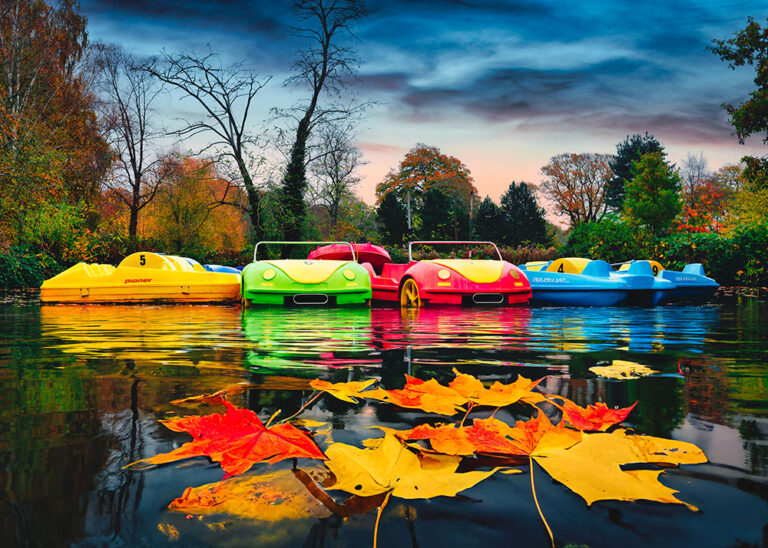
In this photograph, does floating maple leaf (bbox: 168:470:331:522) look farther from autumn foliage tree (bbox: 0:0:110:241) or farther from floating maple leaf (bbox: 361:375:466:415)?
autumn foliage tree (bbox: 0:0:110:241)

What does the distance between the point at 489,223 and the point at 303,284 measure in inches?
1293

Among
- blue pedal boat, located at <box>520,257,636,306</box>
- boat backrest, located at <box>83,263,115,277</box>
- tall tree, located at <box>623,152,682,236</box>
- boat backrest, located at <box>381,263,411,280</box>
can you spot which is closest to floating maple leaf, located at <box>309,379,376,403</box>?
blue pedal boat, located at <box>520,257,636,306</box>

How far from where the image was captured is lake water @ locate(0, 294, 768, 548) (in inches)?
33.7

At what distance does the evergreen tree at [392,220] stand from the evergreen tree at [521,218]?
740 cm

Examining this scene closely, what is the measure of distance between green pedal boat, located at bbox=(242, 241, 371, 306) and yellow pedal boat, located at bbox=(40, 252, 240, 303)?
69.1 inches

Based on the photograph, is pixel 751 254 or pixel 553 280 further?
pixel 751 254

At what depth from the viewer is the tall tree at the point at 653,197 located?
110 ft

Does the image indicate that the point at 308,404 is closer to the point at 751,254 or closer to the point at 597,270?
the point at 597,270

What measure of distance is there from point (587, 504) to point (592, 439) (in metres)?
0.27

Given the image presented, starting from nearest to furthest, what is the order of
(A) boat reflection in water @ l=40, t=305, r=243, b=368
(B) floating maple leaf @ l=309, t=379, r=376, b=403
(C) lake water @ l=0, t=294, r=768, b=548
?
(C) lake water @ l=0, t=294, r=768, b=548, (B) floating maple leaf @ l=309, t=379, r=376, b=403, (A) boat reflection in water @ l=40, t=305, r=243, b=368

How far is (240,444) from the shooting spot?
1201 millimetres

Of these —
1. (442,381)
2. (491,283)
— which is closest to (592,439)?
(442,381)

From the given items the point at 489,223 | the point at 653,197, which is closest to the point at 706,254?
the point at 653,197

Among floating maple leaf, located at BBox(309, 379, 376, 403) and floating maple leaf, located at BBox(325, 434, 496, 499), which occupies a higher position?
floating maple leaf, located at BBox(325, 434, 496, 499)
